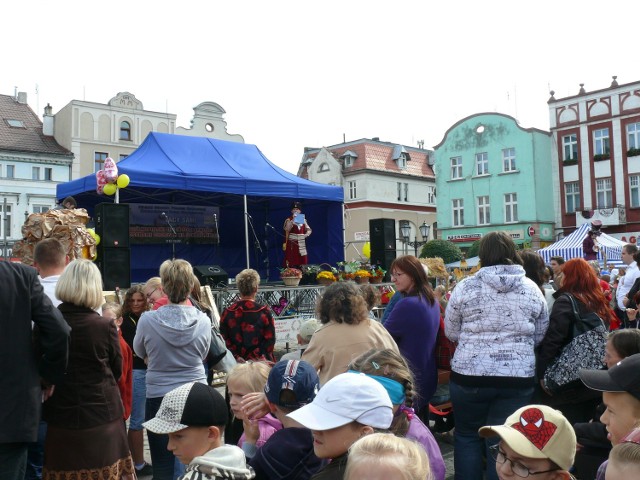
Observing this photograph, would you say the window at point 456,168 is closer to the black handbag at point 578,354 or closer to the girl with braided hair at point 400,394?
the black handbag at point 578,354

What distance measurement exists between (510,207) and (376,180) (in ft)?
36.0

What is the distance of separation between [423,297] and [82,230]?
5041 millimetres

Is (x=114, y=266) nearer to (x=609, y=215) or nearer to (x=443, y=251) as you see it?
(x=443, y=251)

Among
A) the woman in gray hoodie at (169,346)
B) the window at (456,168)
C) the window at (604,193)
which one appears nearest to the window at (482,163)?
the window at (456,168)

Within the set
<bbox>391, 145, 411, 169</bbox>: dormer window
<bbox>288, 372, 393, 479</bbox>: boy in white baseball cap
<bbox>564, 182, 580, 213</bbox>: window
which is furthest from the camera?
<bbox>391, 145, 411, 169</bbox>: dormer window

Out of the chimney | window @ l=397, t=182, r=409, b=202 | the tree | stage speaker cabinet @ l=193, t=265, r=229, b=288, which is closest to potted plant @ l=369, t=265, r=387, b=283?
stage speaker cabinet @ l=193, t=265, r=229, b=288

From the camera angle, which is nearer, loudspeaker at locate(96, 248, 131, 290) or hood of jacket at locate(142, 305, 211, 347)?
hood of jacket at locate(142, 305, 211, 347)

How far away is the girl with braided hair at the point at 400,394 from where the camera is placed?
93.0 inches

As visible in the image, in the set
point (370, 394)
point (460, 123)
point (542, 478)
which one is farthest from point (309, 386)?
point (460, 123)

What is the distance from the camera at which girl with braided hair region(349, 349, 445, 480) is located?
2.36 metres

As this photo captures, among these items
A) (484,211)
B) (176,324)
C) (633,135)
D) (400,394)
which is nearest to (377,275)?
(176,324)

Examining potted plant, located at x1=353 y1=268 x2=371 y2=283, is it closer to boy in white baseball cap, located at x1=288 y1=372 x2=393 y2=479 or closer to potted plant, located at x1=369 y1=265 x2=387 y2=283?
potted plant, located at x1=369 y1=265 x2=387 y2=283

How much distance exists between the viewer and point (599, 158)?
105ft

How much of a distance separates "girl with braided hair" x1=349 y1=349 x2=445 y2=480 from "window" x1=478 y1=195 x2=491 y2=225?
3474 cm
